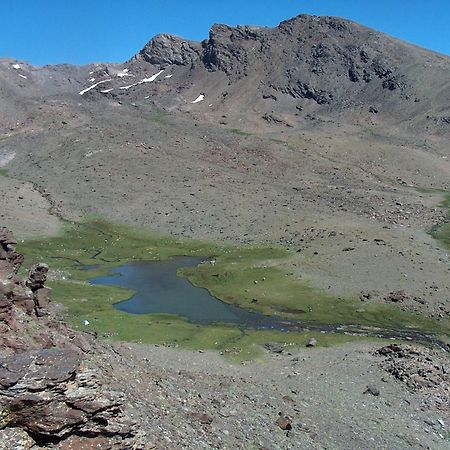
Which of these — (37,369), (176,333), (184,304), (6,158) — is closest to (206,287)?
(184,304)

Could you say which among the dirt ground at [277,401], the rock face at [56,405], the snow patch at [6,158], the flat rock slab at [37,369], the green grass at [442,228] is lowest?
the dirt ground at [277,401]

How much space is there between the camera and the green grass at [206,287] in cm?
4912

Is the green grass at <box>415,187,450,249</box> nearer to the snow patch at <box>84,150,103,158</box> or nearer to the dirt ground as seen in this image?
the dirt ground

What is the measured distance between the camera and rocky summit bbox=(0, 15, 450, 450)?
25344 mm

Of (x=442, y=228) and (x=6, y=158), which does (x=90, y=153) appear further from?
(x=442, y=228)

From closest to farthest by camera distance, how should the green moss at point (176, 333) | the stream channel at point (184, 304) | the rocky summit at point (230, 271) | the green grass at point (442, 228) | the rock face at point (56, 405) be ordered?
the rock face at point (56, 405)
the rocky summit at point (230, 271)
the green moss at point (176, 333)
the stream channel at point (184, 304)
the green grass at point (442, 228)

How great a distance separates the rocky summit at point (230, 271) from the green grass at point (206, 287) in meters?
0.30

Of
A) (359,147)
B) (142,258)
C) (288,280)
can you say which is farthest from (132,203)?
(359,147)

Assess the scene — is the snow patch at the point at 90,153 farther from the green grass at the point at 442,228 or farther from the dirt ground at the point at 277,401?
the dirt ground at the point at 277,401

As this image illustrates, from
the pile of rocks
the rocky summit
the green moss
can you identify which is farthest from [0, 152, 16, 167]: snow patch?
the pile of rocks

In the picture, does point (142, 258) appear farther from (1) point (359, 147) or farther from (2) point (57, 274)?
(1) point (359, 147)

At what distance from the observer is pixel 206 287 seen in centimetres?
6638

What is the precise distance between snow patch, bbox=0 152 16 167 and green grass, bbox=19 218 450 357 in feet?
178

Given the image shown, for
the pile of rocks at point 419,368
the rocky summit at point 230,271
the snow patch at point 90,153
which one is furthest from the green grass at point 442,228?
the snow patch at point 90,153
